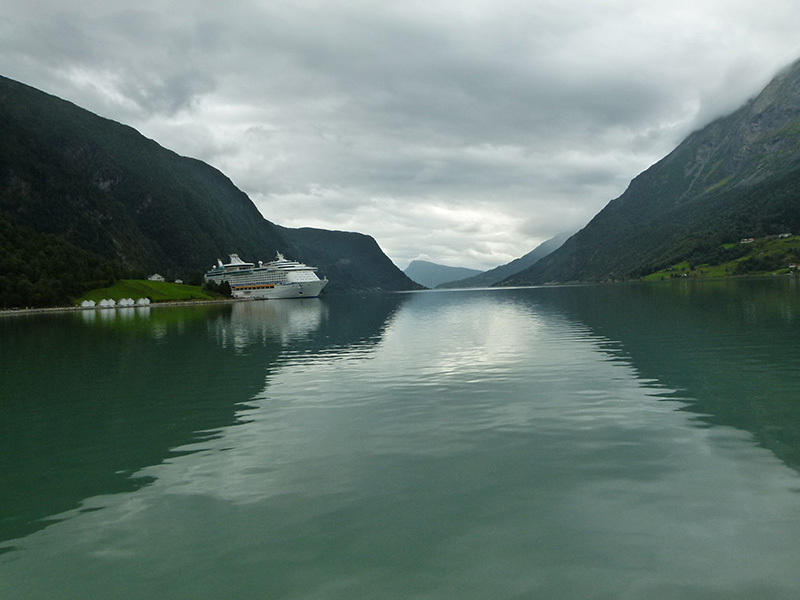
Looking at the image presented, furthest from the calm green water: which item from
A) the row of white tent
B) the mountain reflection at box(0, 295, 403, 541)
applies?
the row of white tent

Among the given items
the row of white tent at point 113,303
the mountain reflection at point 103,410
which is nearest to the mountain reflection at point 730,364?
the mountain reflection at point 103,410

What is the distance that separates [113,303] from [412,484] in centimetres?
20163

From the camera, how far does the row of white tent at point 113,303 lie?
180 metres

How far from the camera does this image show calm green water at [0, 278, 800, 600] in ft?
29.6

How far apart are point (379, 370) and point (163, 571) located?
23321 millimetres

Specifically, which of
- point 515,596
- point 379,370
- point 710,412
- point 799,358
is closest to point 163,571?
point 515,596

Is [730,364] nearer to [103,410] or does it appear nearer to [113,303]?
[103,410]

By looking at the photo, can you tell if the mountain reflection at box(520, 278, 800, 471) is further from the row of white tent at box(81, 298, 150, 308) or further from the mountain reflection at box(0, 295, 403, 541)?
the row of white tent at box(81, 298, 150, 308)

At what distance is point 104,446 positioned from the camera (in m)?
17.8

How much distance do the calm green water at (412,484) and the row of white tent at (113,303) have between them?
170679 mm

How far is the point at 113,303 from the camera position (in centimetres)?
18762

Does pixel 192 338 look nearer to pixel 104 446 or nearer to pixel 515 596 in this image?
pixel 104 446

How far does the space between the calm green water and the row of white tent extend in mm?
170679

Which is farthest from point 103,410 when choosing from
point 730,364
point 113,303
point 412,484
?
point 113,303
